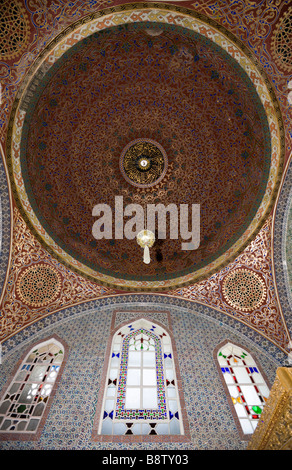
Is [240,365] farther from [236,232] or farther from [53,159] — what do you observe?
[53,159]

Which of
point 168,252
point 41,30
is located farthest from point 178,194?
point 41,30

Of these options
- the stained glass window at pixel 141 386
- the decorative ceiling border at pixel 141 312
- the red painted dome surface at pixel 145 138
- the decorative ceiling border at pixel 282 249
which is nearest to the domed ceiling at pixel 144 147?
the red painted dome surface at pixel 145 138

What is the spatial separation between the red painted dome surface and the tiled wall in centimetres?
137

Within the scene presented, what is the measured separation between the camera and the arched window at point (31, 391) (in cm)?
394

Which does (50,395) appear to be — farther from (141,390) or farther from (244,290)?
(244,290)

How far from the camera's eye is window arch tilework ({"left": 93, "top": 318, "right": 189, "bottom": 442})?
3.86 metres

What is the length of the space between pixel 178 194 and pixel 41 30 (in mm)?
4526

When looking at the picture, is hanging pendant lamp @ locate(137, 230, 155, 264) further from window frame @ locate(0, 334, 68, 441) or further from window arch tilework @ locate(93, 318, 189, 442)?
window frame @ locate(0, 334, 68, 441)

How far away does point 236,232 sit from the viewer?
20.7 feet

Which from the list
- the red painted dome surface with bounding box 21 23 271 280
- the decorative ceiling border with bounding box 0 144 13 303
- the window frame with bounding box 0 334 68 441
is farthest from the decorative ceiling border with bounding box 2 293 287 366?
the decorative ceiling border with bounding box 0 144 13 303

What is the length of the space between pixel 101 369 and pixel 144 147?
17.9 ft

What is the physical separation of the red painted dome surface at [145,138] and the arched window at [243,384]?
224 cm

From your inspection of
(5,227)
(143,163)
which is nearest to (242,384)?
(143,163)

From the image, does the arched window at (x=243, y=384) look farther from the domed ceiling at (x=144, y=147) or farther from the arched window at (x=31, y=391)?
the arched window at (x=31, y=391)
